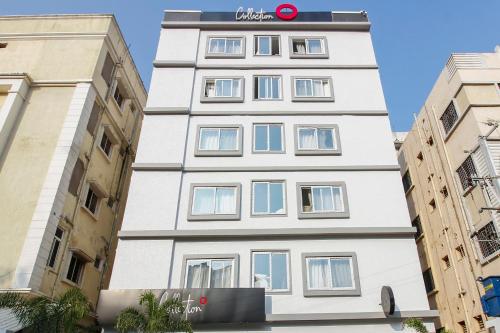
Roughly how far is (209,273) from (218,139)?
6435 mm

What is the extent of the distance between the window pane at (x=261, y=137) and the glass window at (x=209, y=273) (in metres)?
5.64

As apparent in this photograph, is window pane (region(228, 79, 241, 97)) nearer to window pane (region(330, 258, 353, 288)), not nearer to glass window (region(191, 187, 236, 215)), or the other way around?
glass window (region(191, 187, 236, 215))

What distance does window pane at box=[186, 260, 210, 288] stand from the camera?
14578 millimetres

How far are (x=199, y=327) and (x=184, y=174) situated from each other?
6544mm

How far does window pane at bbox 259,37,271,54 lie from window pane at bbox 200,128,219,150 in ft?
20.8

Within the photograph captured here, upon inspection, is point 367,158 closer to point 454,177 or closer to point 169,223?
point 454,177

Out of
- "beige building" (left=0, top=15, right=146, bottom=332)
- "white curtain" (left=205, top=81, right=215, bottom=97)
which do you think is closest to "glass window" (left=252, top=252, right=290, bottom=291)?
"beige building" (left=0, top=15, right=146, bottom=332)

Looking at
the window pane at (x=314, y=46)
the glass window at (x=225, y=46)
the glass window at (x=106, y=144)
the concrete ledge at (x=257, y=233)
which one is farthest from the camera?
the window pane at (x=314, y=46)

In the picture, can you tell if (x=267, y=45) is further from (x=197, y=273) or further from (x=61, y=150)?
(x=197, y=273)

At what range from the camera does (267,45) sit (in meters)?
22.2

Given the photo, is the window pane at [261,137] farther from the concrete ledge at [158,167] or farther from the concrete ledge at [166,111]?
the concrete ledge at [158,167]

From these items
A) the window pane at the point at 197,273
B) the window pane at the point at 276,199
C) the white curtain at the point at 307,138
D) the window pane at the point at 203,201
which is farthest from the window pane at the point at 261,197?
the window pane at the point at 197,273

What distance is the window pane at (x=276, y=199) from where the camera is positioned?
1622cm

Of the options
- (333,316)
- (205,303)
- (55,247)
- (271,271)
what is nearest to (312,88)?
(271,271)
